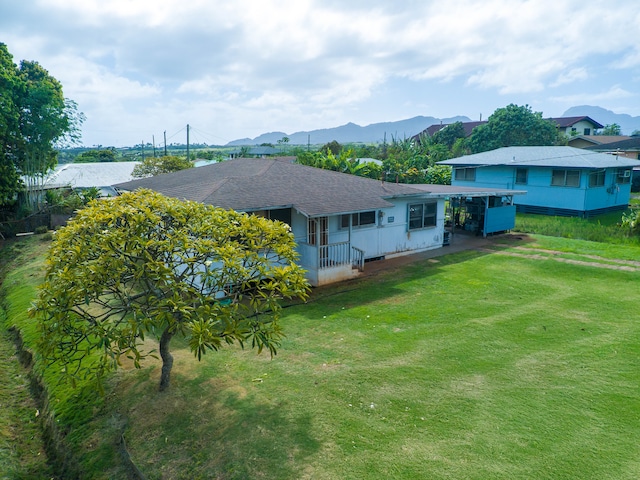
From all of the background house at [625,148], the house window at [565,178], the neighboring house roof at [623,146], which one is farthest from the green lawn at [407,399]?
the neighboring house roof at [623,146]

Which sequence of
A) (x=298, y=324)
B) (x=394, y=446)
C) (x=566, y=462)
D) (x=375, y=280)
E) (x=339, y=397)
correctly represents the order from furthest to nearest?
1. (x=375, y=280)
2. (x=298, y=324)
3. (x=339, y=397)
4. (x=394, y=446)
5. (x=566, y=462)

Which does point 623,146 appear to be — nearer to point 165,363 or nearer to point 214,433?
point 165,363

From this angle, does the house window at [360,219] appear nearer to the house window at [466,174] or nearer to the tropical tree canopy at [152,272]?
the tropical tree canopy at [152,272]

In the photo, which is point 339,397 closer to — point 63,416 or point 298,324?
point 298,324

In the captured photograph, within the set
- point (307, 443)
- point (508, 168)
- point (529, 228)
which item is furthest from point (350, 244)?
point (508, 168)

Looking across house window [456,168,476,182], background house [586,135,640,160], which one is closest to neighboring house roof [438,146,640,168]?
house window [456,168,476,182]

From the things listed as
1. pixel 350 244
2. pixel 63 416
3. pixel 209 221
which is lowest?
pixel 63 416

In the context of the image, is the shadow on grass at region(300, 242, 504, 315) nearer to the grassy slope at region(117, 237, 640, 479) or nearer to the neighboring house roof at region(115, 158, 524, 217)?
the grassy slope at region(117, 237, 640, 479)
